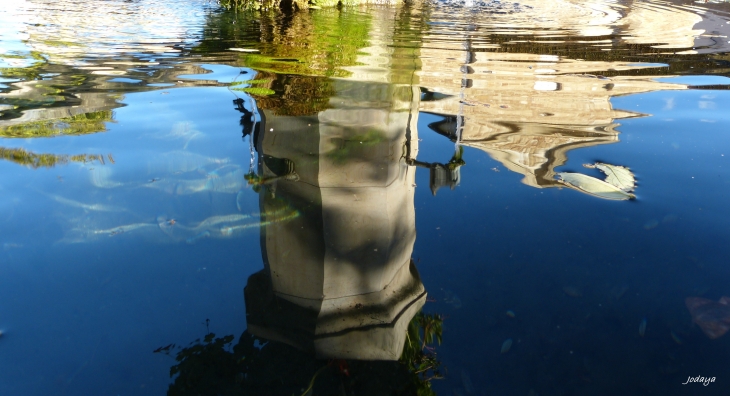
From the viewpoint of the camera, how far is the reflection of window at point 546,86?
469 cm

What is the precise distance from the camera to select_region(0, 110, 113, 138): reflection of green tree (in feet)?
11.9

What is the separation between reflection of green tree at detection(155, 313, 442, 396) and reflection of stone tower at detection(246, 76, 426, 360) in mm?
50

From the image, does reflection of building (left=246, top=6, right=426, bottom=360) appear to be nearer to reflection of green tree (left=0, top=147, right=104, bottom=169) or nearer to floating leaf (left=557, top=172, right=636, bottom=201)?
floating leaf (left=557, top=172, right=636, bottom=201)

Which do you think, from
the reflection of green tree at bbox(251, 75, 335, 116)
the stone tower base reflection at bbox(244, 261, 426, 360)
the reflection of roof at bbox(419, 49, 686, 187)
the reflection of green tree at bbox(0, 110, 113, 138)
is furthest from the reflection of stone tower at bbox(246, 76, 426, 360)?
the reflection of green tree at bbox(0, 110, 113, 138)

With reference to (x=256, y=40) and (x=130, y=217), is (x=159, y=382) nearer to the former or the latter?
(x=130, y=217)

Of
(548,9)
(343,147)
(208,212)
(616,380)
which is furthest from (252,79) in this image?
(548,9)

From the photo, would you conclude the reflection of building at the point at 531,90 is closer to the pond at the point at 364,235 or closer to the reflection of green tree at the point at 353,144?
the pond at the point at 364,235

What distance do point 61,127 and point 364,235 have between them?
2.68 metres

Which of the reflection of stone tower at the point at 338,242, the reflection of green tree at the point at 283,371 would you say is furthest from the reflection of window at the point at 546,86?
the reflection of green tree at the point at 283,371

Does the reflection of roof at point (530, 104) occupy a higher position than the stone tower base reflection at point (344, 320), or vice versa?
the reflection of roof at point (530, 104)

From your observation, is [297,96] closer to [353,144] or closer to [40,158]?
[353,144]

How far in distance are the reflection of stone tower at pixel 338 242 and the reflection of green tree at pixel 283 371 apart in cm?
5

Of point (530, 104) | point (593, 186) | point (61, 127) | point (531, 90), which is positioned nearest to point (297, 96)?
point (61, 127)

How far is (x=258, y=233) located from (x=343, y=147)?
0.84 m
